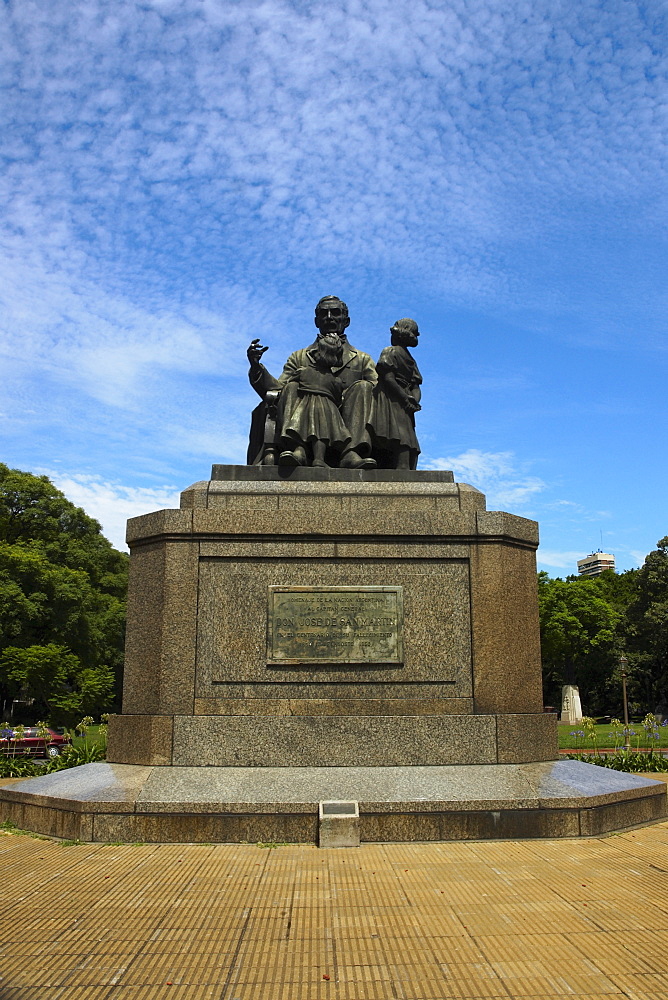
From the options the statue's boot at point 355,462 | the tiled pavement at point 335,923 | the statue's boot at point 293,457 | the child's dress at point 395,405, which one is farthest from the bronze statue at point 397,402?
the tiled pavement at point 335,923

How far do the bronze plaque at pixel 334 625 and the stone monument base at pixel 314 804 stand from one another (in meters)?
1.16

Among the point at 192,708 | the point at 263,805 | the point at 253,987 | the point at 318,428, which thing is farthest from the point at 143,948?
the point at 318,428

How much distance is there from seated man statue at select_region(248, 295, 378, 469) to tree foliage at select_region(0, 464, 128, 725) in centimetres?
2113

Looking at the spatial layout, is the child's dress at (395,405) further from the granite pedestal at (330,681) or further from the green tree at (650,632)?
the green tree at (650,632)

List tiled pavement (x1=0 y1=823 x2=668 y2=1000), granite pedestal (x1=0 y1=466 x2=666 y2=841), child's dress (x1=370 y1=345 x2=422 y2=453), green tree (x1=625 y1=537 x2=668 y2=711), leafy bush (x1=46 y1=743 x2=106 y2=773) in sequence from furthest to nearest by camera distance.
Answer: green tree (x1=625 y1=537 x2=668 y2=711) < leafy bush (x1=46 y1=743 x2=106 y2=773) < child's dress (x1=370 y1=345 x2=422 y2=453) < granite pedestal (x1=0 y1=466 x2=666 y2=841) < tiled pavement (x1=0 y1=823 x2=668 y2=1000)

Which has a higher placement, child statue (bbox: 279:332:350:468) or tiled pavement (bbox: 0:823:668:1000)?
child statue (bbox: 279:332:350:468)

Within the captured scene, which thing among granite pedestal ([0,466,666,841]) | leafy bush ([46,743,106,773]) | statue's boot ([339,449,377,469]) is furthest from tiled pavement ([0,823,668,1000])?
statue's boot ([339,449,377,469])

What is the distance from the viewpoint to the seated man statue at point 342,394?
9641mm

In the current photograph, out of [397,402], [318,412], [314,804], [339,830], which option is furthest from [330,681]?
[397,402]

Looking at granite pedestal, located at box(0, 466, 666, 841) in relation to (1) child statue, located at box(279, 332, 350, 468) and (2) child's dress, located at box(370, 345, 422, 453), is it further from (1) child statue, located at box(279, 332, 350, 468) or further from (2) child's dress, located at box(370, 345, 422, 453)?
(2) child's dress, located at box(370, 345, 422, 453)

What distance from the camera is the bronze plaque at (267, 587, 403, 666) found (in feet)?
27.2

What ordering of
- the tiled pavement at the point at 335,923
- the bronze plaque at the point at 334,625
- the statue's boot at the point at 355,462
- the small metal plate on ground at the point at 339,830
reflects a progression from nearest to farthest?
the tiled pavement at the point at 335,923 < the small metal plate on ground at the point at 339,830 < the bronze plaque at the point at 334,625 < the statue's boot at the point at 355,462

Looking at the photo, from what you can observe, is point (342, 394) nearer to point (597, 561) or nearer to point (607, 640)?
point (607, 640)

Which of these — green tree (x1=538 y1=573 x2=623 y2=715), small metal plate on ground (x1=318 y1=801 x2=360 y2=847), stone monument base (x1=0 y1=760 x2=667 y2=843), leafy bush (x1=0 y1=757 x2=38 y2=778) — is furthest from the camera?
green tree (x1=538 y1=573 x2=623 y2=715)
